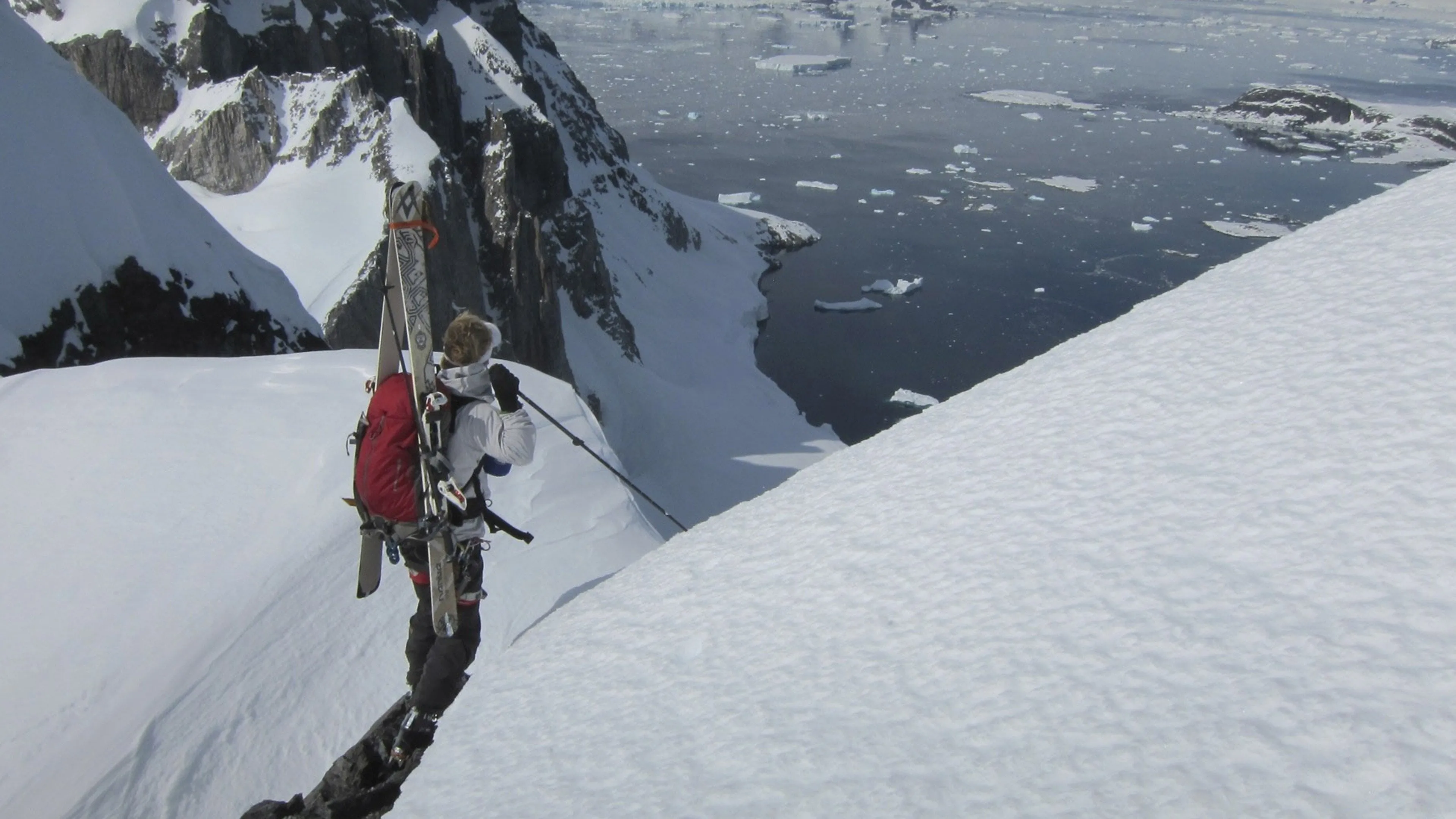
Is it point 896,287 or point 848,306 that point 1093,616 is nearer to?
point 848,306

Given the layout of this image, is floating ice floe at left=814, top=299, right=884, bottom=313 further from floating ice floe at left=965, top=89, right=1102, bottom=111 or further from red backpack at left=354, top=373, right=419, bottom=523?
floating ice floe at left=965, top=89, right=1102, bottom=111

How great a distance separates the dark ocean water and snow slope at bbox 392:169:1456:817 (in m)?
27.0

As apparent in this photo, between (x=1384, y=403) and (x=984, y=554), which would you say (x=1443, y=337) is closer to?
(x=1384, y=403)

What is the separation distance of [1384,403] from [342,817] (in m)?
3.87

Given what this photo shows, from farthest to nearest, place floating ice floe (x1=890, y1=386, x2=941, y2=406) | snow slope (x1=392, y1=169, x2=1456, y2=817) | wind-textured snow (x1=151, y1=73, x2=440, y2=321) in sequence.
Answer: floating ice floe (x1=890, y1=386, x2=941, y2=406)
wind-textured snow (x1=151, y1=73, x2=440, y2=321)
snow slope (x1=392, y1=169, x2=1456, y2=817)

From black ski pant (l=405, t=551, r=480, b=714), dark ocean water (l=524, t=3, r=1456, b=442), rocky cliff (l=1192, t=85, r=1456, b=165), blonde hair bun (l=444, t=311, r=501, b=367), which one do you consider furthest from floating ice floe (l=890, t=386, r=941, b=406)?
rocky cliff (l=1192, t=85, r=1456, b=165)

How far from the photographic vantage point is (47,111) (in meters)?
10.9

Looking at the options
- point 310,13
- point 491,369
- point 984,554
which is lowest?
point 984,554

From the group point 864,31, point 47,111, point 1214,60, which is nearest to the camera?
point 47,111

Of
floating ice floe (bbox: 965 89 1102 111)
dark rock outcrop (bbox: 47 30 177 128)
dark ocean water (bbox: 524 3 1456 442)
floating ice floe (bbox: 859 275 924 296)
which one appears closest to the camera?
dark rock outcrop (bbox: 47 30 177 128)

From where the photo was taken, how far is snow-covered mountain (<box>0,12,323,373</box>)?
9758 millimetres

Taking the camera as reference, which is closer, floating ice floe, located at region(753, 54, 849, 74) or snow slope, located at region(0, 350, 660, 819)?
snow slope, located at region(0, 350, 660, 819)

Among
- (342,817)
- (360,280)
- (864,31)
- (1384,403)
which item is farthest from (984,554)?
(864,31)

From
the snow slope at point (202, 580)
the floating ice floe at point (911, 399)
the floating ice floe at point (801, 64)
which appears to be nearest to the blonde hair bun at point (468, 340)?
the snow slope at point (202, 580)
